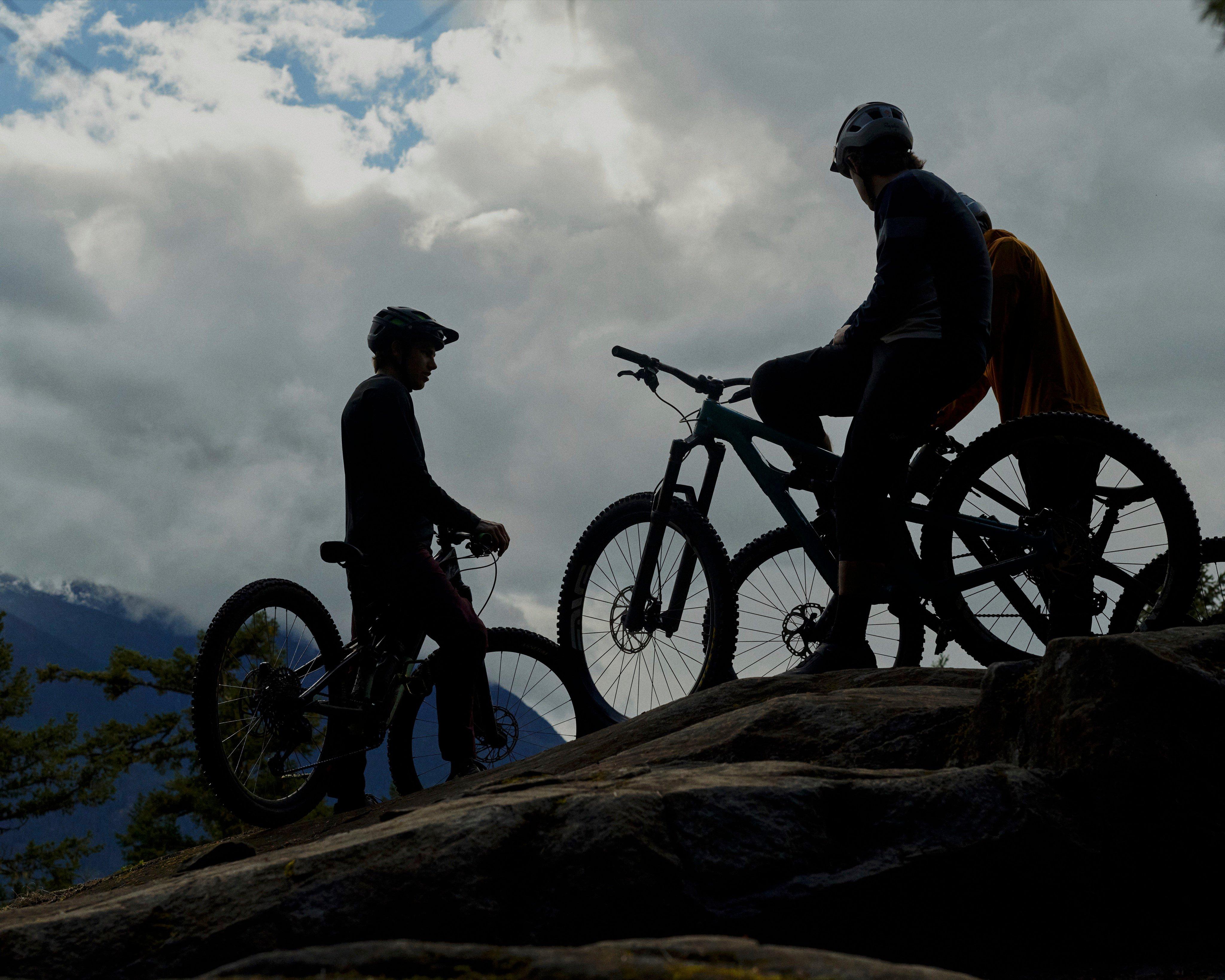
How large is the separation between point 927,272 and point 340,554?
3.31 m

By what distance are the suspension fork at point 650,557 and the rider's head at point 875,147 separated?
1842 millimetres

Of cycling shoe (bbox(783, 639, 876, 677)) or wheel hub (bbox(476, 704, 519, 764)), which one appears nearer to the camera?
cycling shoe (bbox(783, 639, 876, 677))

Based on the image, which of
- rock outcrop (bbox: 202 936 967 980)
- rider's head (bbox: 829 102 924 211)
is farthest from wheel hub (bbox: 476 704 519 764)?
rock outcrop (bbox: 202 936 967 980)

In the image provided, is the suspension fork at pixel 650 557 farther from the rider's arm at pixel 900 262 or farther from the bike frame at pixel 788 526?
the rider's arm at pixel 900 262

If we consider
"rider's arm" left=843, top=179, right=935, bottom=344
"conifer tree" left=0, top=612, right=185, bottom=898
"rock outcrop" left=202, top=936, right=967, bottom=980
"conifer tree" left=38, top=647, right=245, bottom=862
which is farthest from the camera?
"conifer tree" left=0, top=612, right=185, bottom=898

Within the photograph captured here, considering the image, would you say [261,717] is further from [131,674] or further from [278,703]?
[131,674]

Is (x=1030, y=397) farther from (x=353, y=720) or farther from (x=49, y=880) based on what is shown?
(x=49, y=880)

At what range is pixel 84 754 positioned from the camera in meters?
28.2

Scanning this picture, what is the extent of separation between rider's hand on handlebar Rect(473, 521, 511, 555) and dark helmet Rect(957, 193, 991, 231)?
123 inches

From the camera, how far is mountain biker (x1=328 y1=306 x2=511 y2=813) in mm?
5438

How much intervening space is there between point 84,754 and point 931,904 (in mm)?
30616

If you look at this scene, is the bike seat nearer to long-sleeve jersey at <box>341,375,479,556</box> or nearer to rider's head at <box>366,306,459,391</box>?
long-sleeve jersey at <box>341,375,479,556</box>

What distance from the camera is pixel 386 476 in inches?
215

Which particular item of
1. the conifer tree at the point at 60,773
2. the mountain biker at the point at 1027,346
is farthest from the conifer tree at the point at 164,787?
the mountain biker at the point at 1027,346
